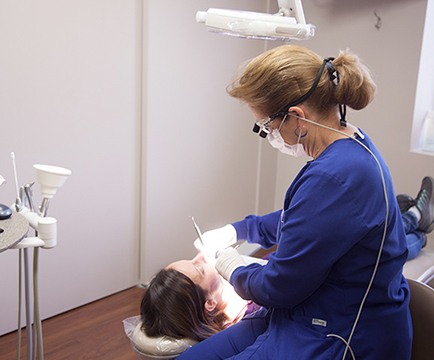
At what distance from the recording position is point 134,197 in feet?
8.03

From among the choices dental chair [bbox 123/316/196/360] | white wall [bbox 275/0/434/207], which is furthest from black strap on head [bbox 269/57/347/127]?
white wall [bbox 275/0/434/207]

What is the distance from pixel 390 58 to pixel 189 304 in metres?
2.11

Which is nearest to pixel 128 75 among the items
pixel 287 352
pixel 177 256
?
pixel 177 256

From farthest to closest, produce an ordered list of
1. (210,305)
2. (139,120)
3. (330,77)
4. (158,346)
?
(139,120)
(210,305)
(158,346)
(330,77)

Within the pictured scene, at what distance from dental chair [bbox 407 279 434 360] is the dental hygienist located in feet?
0.12

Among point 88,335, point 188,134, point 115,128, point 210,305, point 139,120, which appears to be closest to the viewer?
point 210,305

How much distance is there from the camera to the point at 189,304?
4.24ft

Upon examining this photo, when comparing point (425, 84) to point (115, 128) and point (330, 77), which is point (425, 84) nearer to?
point (115, 128)

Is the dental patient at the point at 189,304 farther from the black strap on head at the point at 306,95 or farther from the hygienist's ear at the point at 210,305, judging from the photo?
the black strap on head at the point at 306,95

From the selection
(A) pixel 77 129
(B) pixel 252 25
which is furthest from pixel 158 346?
(A) pixel 77 129

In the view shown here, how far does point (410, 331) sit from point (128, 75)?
1748 mm

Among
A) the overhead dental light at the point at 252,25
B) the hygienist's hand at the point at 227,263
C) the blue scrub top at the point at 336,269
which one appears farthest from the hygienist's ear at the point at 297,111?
the hygienist's hand at the point at 227,263

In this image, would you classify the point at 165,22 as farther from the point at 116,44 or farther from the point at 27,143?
the point at 27,143

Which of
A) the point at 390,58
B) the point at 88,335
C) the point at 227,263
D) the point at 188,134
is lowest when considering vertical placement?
the point at 88,335
